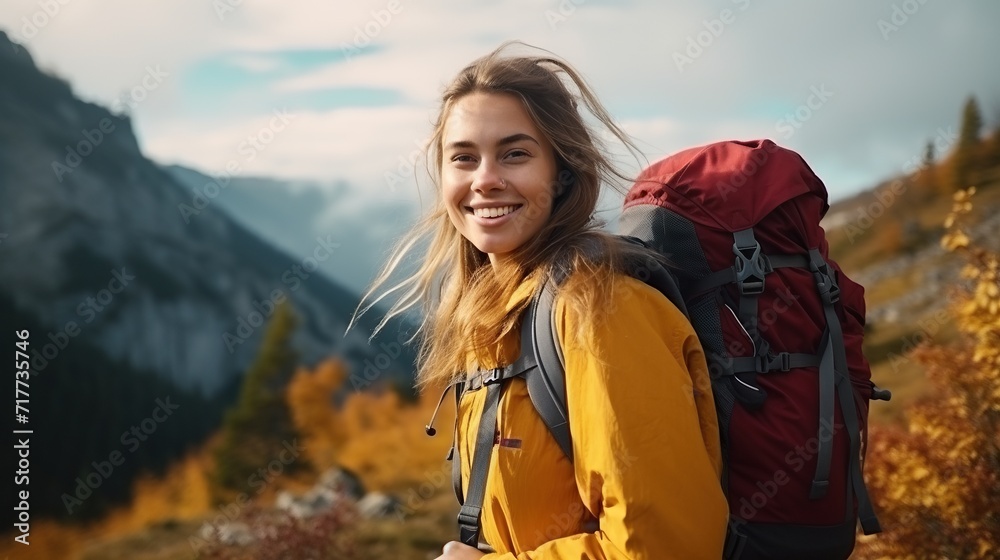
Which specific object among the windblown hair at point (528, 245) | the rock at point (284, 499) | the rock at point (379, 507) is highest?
the windblown hair at point (528, 245)

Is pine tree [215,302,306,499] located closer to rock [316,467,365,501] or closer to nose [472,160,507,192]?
rock [316,467,365,501]

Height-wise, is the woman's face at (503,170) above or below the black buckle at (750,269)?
above

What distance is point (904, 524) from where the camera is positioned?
545cm

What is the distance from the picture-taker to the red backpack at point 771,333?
222 centimetres

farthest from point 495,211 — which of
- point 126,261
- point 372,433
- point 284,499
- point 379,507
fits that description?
point 126,261

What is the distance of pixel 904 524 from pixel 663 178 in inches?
156

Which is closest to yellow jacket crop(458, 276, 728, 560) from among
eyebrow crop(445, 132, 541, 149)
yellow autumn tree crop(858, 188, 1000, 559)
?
eyebrow crop(445, 132, 541, 149)

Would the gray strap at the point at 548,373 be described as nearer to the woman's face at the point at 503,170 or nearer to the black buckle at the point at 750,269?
the woman's face at the point at 503,170

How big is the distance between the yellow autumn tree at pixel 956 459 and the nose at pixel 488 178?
339cm

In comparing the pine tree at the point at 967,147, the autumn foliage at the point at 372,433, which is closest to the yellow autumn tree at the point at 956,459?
the autumn foliage at the point at 372,433

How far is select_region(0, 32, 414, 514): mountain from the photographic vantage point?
24969mm

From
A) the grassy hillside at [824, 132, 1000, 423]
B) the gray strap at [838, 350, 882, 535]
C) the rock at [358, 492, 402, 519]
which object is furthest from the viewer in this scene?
the grassy hillside at [824, 132, 1000, 423]

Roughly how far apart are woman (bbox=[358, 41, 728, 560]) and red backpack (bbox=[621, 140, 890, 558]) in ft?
0.50

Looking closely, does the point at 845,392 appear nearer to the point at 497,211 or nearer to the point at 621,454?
the point at 621,454
